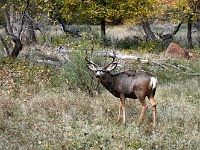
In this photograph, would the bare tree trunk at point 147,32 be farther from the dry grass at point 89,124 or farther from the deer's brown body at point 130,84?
the deer's brown body at point 130,84

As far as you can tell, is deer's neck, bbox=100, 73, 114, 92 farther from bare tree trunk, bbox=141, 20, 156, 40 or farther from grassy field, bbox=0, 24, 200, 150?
bare tree trunk, bbox=141, 20, 156, 40

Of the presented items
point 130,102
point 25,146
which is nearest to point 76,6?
point 130,102

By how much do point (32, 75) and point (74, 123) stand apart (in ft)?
14.5

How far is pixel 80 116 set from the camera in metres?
7.94

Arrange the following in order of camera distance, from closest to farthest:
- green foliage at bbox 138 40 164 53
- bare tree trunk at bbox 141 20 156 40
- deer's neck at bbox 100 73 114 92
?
1. deer's neck at bbox 100 73 114 92
2. green foliage at bbox 138 40 164 53
3. bare tree trunk at bbox 141 20 156 40

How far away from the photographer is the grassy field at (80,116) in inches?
259

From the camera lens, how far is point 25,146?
6395 mm

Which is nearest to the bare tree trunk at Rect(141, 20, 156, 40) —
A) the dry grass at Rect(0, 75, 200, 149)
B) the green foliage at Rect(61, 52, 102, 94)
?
the green foliage at Rect(61, 52, 102, 94)

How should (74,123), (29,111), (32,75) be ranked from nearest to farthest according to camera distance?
1. (74,123)
2. (29,111)
3. (32,75)

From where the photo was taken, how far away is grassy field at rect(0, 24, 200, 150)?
659 centimetres

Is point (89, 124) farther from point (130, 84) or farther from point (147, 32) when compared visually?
point (147, 32)

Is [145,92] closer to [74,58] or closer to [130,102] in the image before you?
[130,102]

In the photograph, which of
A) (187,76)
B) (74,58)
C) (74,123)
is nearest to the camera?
(74,123)

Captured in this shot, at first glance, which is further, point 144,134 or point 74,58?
point 74,58
